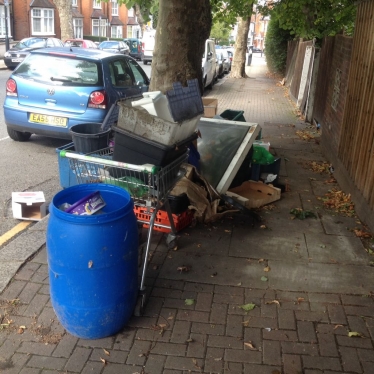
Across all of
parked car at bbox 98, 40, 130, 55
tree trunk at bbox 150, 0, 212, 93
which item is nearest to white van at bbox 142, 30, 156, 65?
parked car at bbox 98, 40, 130, 55

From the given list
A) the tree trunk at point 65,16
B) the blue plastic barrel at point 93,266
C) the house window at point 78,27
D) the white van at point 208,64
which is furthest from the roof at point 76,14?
the blue plastic barrel at point 93,266

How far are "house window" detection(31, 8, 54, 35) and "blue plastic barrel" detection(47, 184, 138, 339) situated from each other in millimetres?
44423

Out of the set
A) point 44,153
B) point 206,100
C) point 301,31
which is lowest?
point 44,153

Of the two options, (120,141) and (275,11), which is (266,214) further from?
(275,11)

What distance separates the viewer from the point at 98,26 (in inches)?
2200

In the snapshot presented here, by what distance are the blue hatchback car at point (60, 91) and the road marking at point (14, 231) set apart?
2771 millimetres

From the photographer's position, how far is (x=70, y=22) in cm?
3506

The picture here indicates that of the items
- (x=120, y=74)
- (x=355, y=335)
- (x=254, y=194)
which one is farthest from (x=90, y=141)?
(x=120, y=74)

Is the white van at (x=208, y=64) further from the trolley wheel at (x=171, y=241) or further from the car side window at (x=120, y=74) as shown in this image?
the trolley wheel at (x=171, y=241)

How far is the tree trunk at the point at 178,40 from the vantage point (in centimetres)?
564

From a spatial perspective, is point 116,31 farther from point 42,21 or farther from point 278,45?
point 278,45

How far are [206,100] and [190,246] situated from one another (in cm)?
→ 560

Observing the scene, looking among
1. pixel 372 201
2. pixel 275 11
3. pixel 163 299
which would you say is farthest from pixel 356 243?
pixel 275 11

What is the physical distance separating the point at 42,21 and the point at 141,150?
148 feet
